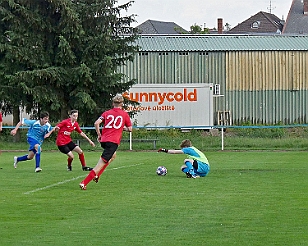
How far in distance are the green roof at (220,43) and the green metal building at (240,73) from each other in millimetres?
68

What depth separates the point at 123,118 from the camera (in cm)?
1481

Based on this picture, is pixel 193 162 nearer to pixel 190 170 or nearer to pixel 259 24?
pixel 190 170

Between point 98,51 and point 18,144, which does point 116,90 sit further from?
point 18,144

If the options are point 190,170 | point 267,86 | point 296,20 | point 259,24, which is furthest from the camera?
point 259,24

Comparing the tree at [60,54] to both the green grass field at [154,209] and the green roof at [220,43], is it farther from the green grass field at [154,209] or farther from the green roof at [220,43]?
the green grass field at [154,209]

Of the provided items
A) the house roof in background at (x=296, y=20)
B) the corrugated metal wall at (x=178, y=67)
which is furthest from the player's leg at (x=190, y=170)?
the house roof in background at (x=296, y=20)

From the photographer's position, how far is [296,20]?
296ft

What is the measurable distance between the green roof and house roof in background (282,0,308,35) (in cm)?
3541

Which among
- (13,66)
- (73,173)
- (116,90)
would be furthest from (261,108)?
(73,173)

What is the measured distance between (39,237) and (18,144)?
26.6 metres

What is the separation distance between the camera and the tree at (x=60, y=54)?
1395 inches

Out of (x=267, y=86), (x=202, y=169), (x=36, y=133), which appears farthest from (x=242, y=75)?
(x=202, y=169)

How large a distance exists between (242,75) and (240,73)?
0.67 feet

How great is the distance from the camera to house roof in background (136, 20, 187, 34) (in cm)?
9669
